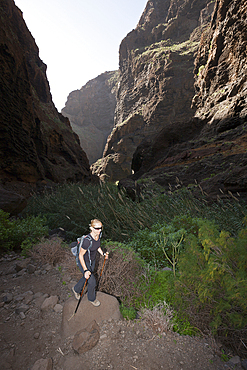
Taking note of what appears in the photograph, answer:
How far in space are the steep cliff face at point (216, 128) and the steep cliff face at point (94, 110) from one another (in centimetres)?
6547

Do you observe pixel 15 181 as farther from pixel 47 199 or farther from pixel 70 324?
pixel 70 324

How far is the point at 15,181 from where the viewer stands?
896 centimetres

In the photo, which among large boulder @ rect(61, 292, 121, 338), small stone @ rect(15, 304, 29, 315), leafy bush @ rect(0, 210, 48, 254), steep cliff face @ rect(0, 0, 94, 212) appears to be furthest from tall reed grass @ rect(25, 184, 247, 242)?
steep cliff face @ rect(0, 0, 94, 212)

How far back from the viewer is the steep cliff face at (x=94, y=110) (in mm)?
79938

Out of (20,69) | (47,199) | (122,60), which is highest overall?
(122,60)

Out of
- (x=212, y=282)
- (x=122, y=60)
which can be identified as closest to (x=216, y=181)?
(x=212, y=282)

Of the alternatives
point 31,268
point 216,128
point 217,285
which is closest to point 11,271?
point 31,268

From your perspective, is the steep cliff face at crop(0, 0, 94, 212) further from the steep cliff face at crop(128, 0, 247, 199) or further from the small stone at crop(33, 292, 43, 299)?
the steep cliff face at crop(128, 0, 247, 199)

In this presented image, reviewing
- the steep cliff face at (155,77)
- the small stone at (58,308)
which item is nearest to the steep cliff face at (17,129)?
the small stone at (58,308)

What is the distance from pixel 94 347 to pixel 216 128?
435 inches

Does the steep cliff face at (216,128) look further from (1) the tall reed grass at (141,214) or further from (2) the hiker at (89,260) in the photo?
(2) the hiker at (89,260)

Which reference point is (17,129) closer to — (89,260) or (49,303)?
(49,303)

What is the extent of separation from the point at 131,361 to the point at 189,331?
0.62m

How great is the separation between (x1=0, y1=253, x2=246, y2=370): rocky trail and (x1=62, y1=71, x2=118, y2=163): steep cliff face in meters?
76.7
